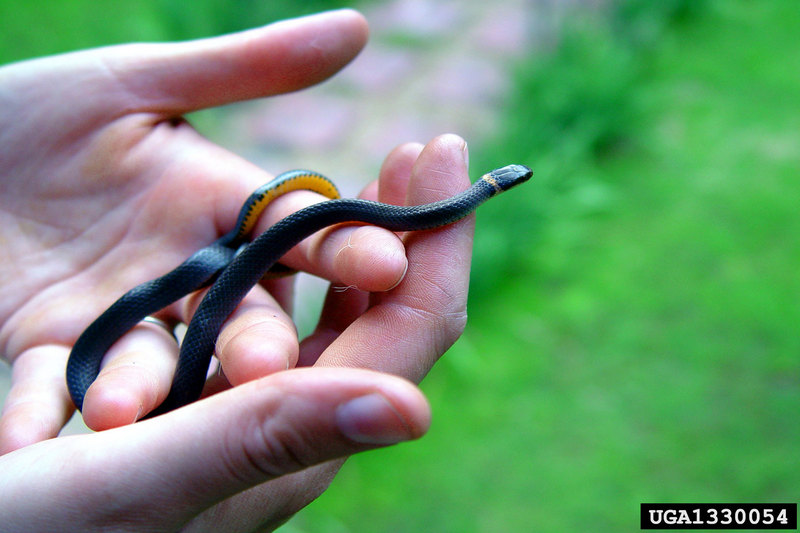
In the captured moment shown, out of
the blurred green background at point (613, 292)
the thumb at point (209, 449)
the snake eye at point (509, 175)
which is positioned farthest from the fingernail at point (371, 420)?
the blurred green background at point (613, 292)

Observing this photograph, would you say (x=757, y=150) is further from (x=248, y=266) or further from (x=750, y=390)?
(x=248, y=266)

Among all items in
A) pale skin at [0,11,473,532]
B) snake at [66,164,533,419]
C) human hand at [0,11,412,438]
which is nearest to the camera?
pale skin at [0,11,473,532]

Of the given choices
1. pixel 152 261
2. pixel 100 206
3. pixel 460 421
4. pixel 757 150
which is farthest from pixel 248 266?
pixel 757 150

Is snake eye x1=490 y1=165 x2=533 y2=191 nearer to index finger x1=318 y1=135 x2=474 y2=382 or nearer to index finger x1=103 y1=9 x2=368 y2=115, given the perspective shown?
index finger x1=318 y1=135 x2=474 y2=382

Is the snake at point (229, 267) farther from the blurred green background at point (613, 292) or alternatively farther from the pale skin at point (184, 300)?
the blurred green background at point (613, 292)

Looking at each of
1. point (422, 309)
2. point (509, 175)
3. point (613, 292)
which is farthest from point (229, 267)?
point (613, 292)

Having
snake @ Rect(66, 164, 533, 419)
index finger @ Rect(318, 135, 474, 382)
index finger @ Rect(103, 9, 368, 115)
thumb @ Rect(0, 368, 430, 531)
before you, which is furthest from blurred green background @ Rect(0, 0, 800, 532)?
thumb @ Rect(0, 368, 430, 531)
